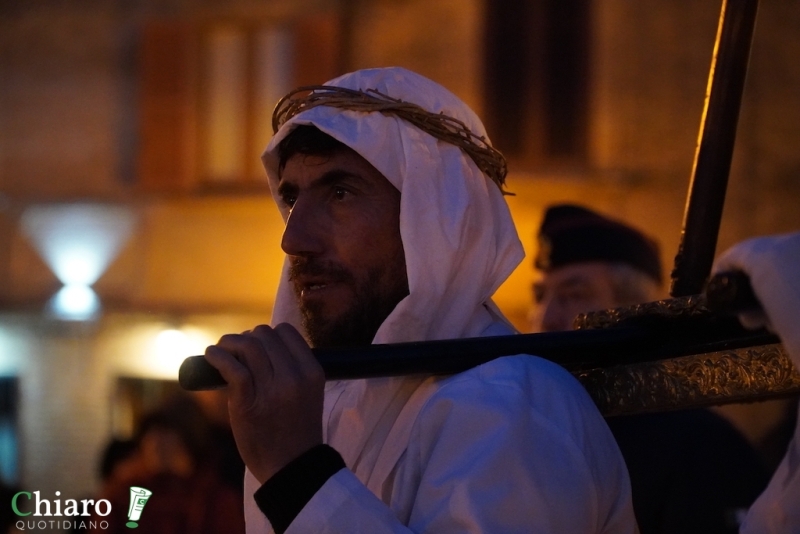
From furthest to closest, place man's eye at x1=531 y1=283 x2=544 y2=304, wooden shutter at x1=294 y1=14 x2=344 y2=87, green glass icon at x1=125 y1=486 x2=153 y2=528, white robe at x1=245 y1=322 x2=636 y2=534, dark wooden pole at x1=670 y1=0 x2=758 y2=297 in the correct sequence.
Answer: wooden shutter at x1=294 y1=14 x2=344 y2=87 < green glass icon at x1=125 y1=486 x2=153 y2=528 < man's eye at x1=531 y1=283 x2=544 y2=304 < dark wooden pole at x1=670 y1=0 x2=758 y2=297 < white robe at x1=245 y1=322 x2=636 y2=534

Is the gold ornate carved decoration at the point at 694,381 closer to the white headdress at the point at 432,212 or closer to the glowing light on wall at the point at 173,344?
the white headdress at the point at 432,212

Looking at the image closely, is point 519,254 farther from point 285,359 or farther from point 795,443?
point 795,443

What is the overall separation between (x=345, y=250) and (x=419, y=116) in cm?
35

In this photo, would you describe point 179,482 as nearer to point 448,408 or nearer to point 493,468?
point 448,408

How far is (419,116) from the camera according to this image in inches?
87.4

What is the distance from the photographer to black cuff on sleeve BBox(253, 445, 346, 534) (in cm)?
155

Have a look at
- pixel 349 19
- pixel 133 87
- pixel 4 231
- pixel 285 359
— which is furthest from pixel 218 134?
pixel 285 359

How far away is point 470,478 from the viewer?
59.5 inches

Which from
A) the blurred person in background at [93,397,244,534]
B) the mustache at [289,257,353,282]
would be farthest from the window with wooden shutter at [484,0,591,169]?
the mustache at [289,257,353,282]

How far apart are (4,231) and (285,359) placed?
32.2 feet

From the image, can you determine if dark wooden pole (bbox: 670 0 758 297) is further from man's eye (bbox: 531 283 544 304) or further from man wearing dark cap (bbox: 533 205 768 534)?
man's eye (bbox: 531 283 544 304)

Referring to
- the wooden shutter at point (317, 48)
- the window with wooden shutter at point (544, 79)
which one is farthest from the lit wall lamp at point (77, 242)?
the window with wooden shutter at point (544, 79)

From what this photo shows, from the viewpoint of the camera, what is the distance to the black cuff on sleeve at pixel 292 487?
155cm

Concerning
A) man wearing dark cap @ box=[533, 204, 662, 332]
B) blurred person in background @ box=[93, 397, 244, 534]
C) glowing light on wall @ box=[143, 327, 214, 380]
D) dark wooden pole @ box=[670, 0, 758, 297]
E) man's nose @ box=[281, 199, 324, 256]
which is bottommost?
glowing light on wall @ box=[143, 327, 214, 380]
